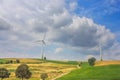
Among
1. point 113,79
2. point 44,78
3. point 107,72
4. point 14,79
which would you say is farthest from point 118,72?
point 14,79

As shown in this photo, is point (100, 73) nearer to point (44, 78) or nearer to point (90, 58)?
point (44, 78)

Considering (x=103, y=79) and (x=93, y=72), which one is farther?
(x=93, y=72)

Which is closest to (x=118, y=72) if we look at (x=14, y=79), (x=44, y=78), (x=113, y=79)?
(x=113, y=79)

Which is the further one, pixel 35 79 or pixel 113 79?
pixel 35 79

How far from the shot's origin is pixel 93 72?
125438mm

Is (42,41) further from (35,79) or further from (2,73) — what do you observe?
(2,73)

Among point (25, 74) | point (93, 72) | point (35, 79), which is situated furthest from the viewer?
point (35, 79)

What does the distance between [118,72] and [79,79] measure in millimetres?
24005

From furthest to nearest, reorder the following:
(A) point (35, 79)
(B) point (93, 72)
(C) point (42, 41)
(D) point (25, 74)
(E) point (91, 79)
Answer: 1. (C) point (42, 41)
2. (A) point (35, 79)
3. (B) point (93, 72)
4. (D) point (25, 74)
5. (E) point (91, 79)

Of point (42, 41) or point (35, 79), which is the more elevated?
point (42, 41)

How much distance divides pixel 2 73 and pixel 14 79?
41.0 ft

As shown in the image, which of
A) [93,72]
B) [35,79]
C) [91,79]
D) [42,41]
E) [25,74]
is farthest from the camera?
[42,41]

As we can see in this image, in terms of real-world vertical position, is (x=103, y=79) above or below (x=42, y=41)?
below

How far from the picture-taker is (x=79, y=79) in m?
105
